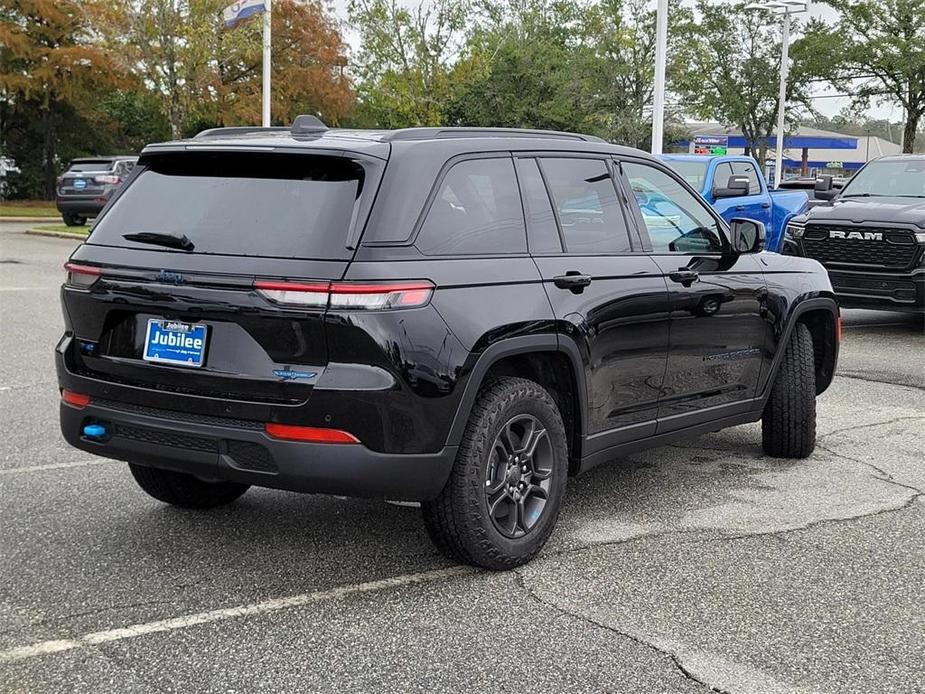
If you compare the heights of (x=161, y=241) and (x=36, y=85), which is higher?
(x=36, y=85)

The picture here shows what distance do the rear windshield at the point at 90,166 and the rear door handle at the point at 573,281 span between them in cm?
2305

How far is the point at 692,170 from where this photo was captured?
1540 cm

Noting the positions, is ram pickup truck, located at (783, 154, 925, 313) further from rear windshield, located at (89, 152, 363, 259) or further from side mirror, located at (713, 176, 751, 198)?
rear windshield, located at (89, 152, 363, 259)

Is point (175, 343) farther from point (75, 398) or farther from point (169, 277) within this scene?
point (75, 398)

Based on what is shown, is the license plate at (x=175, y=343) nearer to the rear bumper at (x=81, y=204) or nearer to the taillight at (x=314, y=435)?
the taillight at (x=314, y=435)

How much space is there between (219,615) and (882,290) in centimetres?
925

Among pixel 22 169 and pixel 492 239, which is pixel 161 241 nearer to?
pixel 492 239

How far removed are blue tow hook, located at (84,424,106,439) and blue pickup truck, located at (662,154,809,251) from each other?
10334mm

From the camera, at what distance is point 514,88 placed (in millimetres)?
48906

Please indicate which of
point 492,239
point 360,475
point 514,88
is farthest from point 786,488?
point 514,88

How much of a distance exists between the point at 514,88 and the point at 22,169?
803 inches

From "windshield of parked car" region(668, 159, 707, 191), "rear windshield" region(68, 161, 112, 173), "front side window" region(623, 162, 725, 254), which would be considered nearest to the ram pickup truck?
"windshield of parked car" region(668, 159, 707, 191)

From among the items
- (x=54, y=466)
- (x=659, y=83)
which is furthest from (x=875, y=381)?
(x=659, y=83)

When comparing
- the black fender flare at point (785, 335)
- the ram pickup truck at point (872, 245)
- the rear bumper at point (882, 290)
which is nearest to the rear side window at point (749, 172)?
the ram pickup truck at point (872, 245)
